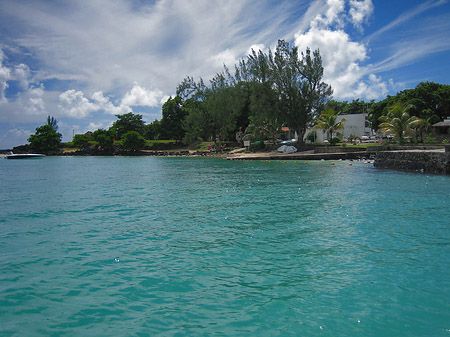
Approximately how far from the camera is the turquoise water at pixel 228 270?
4738 millimetres

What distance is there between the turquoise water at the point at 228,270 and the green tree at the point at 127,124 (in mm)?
83789

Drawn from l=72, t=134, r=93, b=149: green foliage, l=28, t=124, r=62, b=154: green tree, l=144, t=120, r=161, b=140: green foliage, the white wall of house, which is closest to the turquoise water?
the white wall of house

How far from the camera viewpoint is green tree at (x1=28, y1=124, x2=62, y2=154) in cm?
9488

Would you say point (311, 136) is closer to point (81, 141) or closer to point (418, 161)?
point (418, 161)

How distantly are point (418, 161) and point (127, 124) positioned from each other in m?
82.0

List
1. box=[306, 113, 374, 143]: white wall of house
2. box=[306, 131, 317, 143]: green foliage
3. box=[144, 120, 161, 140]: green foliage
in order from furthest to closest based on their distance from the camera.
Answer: box=[144, 120, 161, 140]: green foliage
box=[306, 113, 374, 143]: white wall of house
box=[306, 131, 317, 143]: green foliage

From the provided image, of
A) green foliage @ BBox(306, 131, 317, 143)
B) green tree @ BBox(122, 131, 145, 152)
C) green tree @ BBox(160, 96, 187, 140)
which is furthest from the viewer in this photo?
green tree @ BBox(160, 96, 187, 140)

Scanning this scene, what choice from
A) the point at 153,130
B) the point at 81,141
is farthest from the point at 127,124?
the point at 81,141

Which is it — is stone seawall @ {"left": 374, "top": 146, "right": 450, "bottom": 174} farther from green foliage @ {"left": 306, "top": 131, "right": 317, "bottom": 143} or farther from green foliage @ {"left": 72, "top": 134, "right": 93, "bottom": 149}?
green foliage @ {"left": 72, "top": 134, "right": 93, "bottom": 149}

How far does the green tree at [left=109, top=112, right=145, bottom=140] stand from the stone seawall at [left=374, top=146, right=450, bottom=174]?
76.7 meters

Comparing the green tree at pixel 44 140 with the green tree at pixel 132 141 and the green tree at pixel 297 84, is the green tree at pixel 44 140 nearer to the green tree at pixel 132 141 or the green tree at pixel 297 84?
the green tree at pixel 132 141

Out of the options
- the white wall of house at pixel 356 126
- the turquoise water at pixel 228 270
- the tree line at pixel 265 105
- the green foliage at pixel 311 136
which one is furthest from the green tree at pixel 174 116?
the turquoise water at pixel 228 270

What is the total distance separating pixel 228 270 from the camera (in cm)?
661

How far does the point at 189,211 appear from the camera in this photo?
41.5ft
